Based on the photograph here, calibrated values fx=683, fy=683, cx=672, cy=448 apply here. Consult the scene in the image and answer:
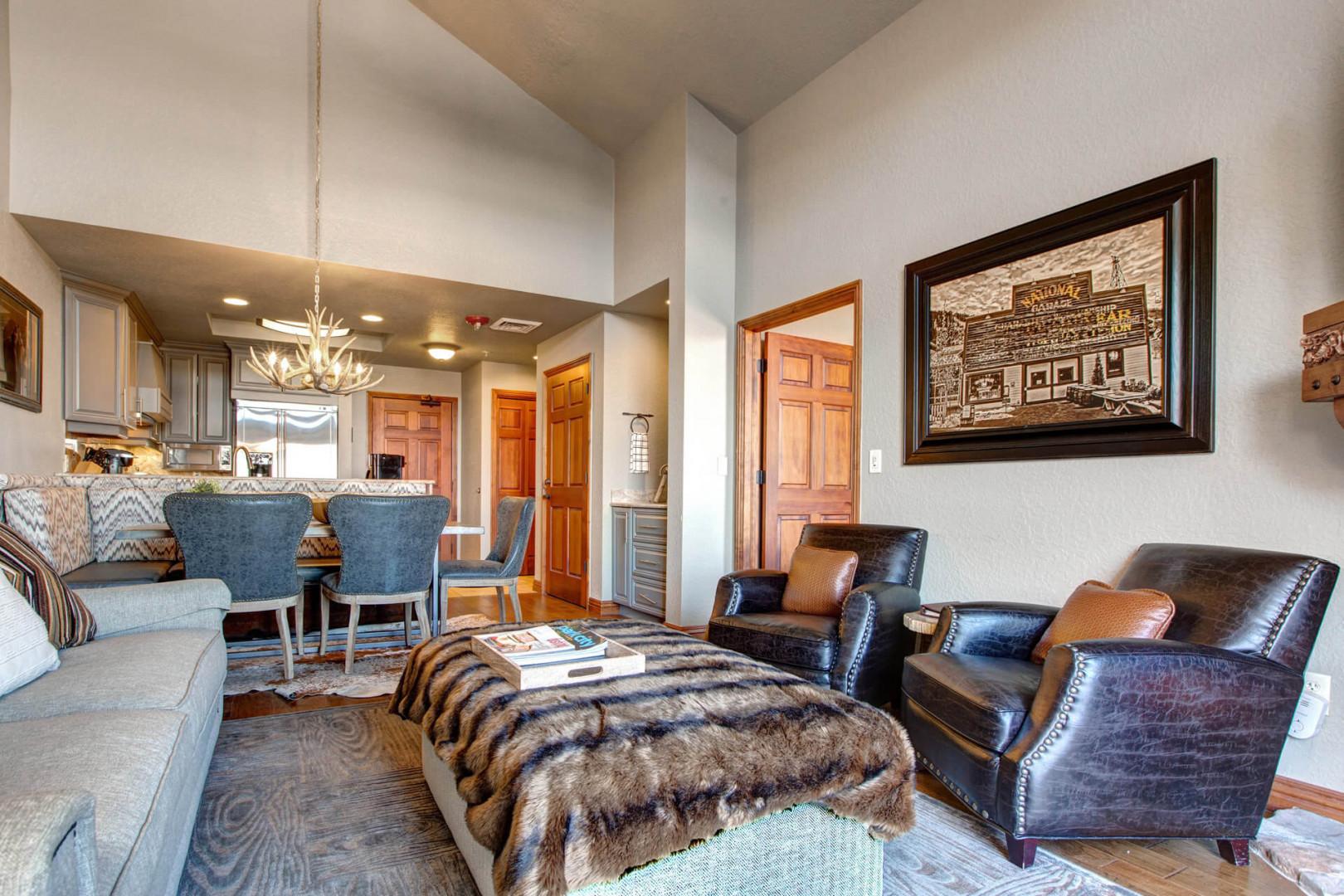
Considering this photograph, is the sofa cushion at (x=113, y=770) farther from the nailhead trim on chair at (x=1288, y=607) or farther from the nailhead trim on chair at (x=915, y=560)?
the nailhead trim on chair at (x=915, y=560)

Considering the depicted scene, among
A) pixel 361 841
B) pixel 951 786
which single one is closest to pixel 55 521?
pixel 361 841

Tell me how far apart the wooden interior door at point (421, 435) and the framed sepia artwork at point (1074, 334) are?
20.1 feet

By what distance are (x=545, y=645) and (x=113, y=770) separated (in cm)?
91

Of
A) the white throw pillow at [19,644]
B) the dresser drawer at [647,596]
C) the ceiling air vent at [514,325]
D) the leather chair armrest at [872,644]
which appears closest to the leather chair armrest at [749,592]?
the leather chair armrest at [872,644]

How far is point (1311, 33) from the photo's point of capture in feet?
6.79

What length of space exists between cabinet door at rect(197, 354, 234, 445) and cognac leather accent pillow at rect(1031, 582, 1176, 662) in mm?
7201

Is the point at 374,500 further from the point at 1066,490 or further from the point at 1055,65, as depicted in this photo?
the point at 1055,65

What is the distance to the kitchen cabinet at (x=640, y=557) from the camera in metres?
4.70

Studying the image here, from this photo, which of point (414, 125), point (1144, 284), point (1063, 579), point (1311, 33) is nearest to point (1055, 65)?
point (1311, 33)

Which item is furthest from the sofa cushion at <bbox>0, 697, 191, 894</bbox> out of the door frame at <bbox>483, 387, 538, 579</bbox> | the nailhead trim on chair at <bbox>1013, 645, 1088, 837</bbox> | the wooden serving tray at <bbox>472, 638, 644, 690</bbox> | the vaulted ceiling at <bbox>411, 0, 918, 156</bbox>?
the door frame at <bbox>483, 387, 538, 579</bbox>

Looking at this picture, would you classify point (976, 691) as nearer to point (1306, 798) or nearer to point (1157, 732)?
point (1157, 732)

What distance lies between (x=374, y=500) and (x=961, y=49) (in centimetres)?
350

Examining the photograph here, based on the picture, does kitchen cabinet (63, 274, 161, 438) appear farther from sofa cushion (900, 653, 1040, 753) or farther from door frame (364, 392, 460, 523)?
sofa cushion (900, 653, 1040, 753)

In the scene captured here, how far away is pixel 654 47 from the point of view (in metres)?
4.10
